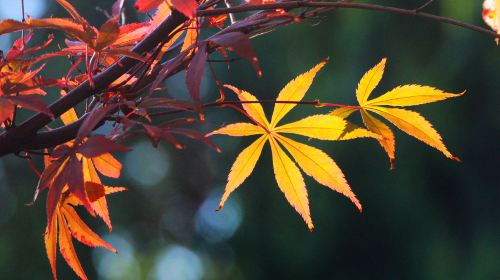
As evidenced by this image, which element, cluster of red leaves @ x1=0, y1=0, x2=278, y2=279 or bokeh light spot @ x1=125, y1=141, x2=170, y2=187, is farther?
bokeh light spot @ x1=125, y1=141, x2=170, y2=187

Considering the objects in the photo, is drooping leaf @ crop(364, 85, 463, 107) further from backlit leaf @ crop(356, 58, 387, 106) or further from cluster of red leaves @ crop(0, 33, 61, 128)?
cluster of red leaves @ crop(0, 33, 61, 128)

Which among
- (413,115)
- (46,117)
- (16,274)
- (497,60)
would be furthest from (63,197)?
(16,274)

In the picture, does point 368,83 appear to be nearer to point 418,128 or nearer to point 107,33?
point 418,128

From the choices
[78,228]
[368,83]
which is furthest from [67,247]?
[368,83]

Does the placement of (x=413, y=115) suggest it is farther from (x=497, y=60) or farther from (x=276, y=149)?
(x=497, y=60)

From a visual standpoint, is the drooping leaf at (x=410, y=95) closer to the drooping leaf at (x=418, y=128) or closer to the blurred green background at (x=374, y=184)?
the drooping leaf at (x=418, y=128)

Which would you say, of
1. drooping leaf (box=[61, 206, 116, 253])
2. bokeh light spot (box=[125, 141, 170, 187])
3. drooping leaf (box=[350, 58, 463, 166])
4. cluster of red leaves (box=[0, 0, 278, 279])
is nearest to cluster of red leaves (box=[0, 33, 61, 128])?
cluster of red leaves (box=[0, 0, 278, 279])

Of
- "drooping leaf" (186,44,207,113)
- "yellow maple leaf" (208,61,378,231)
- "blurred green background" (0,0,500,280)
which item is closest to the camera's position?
"drooping leaf" (186,44,207,113)
